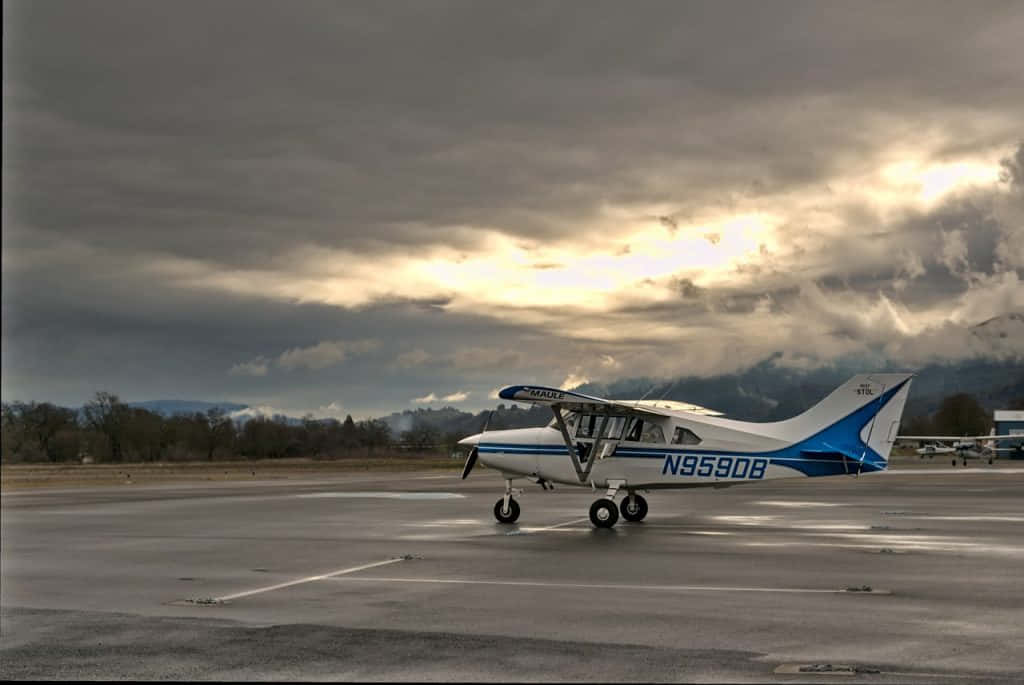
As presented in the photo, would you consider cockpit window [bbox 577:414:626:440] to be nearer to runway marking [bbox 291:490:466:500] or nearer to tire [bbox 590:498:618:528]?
tire [bbox 590:498:618:528]

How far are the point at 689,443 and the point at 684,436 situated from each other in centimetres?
19

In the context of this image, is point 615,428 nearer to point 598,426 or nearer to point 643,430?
point 598,426

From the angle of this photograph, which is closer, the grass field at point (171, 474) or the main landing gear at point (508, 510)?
the main landing gear at point (508, 510)

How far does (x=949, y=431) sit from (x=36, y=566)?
168283 mm

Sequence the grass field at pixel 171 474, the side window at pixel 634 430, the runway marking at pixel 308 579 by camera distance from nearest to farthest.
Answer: the runway marking at pixel 308 579 → the side window at pixel 634 430 → the grass field at pixel 171 474

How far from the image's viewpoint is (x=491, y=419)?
974 inches

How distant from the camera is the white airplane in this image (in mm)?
22250

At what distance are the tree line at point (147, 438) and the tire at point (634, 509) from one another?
92.3 meters

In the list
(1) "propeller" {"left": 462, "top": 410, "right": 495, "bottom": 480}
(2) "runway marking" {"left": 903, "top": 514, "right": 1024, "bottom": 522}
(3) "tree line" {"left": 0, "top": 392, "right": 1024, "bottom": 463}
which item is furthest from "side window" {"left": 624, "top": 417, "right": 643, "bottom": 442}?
(3) "tree line" {"left": 0, "top": 392, "right": 1024, "bottom": 463}

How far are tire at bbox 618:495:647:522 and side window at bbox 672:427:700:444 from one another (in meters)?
2.05

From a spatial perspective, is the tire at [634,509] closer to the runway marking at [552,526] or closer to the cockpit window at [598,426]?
the runway marking at [552,526]

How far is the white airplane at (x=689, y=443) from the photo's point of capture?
22.2 meters

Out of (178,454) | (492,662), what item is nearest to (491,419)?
(492,662)

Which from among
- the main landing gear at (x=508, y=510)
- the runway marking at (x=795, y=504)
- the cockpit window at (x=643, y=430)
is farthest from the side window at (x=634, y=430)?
the runway marking at (x=795, y=504)
